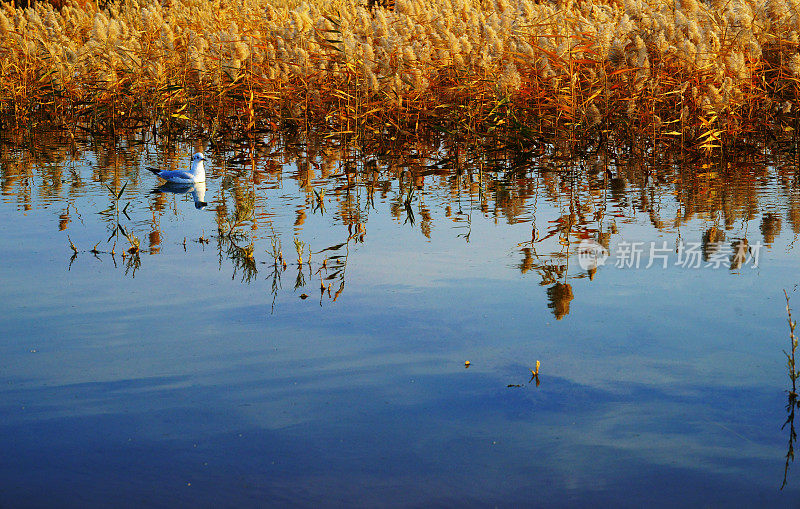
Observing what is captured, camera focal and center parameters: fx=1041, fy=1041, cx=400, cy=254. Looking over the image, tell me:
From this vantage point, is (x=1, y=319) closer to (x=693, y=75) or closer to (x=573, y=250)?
(x=573, y=250)

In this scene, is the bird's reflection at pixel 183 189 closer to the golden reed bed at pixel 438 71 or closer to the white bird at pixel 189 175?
the white bird at pixel 189 175

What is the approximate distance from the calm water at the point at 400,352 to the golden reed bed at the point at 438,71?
7.76 ft

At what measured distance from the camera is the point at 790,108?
1105 centimetres

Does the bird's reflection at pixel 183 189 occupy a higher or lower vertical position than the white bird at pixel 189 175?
lower

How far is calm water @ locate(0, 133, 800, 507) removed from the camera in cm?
351

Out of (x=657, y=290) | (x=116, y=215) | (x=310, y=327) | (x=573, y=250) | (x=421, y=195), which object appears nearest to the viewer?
(x=310, y=327)

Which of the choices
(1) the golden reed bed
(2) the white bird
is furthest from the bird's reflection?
(1) the golden reed bed

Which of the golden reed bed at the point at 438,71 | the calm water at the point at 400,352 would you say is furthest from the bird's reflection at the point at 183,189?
the golden reed bed at the point at 438,71

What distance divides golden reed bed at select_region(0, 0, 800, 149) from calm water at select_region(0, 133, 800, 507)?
2.37 m

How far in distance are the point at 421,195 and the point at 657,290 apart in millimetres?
3728

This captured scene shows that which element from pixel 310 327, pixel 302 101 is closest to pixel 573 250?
pixel 310 327

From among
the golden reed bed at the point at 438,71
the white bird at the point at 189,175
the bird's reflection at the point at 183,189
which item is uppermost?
the golden reed bed at the point at 438,71

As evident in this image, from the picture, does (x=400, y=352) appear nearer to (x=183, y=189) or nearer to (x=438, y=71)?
(x=183, y=189)

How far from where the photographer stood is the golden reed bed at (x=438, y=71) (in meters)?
10.8
